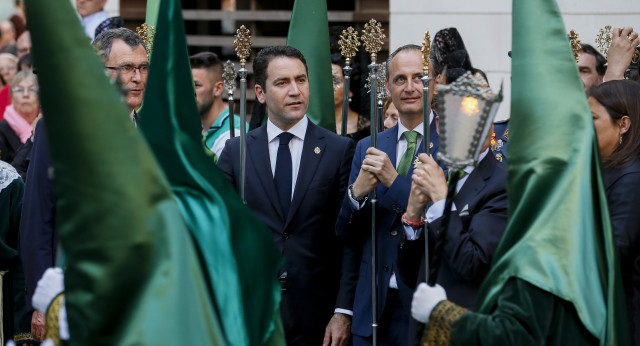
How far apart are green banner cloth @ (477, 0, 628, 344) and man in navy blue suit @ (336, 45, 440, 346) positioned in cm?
128

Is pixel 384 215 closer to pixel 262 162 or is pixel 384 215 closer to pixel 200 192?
pixel 262 162

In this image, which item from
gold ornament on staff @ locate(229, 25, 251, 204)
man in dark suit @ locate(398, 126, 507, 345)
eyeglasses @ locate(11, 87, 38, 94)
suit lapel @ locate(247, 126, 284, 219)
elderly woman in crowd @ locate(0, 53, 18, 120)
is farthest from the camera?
elderly woman in crowd @ locate(0, 53, 18, 120)

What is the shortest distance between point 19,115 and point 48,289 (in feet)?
15.1

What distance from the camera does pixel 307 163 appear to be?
4.92m

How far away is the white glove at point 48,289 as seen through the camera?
3074mm

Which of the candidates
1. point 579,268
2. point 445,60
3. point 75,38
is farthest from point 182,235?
point 445,60

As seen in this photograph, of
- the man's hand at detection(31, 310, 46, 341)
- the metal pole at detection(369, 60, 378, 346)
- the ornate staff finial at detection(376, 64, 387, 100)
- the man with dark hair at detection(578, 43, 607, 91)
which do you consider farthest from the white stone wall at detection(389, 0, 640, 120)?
the man's hand at detection(31, 310, 46, 341)

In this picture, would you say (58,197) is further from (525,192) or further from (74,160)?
(525,192)

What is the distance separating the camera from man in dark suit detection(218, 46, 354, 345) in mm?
4789

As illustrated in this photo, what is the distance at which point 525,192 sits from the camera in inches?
125

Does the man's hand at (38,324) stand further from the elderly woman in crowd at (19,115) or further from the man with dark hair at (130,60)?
the elderly woman in crowd at (19,115)

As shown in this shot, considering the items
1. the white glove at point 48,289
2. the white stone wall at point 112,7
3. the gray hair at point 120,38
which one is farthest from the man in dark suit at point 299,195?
the white stone wall at point 112,7

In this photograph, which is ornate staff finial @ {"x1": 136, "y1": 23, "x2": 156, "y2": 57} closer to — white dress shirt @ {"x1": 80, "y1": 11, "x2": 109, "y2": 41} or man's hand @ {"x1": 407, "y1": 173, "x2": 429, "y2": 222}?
man's hand @ {"x1": 407, "y1": 173, "x2": 429, "y2": 222}

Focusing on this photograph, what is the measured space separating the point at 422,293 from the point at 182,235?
1035 millimetres
